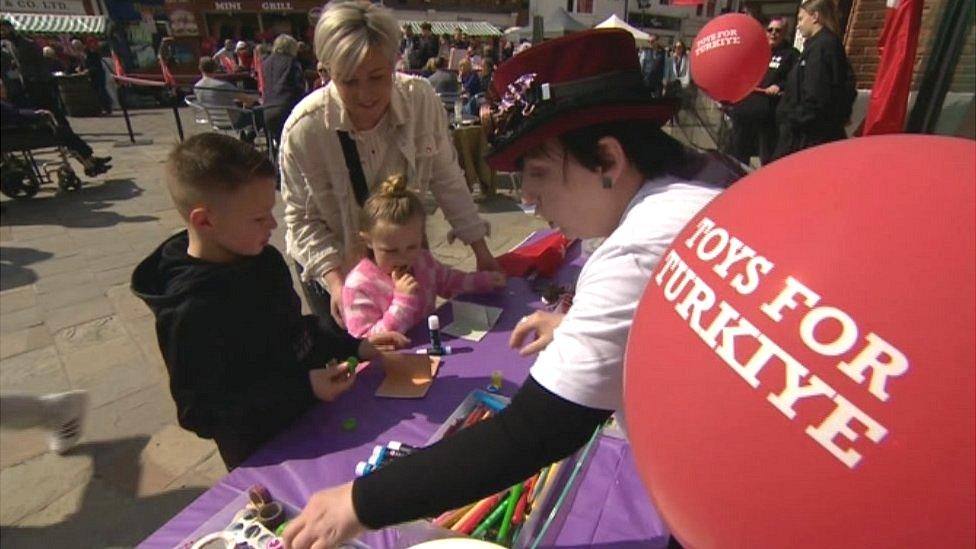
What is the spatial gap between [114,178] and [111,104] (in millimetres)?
7283

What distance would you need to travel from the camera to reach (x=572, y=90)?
32.4 inches

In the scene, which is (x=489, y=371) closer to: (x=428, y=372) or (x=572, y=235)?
(x=428, y=372)

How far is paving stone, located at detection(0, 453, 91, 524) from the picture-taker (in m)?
1.93

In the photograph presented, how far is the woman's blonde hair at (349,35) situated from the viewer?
1.50 m

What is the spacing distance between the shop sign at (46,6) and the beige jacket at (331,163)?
2184 centimetres

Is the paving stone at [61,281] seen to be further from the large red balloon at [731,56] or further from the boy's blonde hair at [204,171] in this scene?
the large red balloon at [731,56]

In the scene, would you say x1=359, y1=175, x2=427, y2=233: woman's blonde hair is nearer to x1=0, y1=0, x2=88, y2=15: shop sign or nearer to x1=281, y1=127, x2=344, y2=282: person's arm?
x1=281, y1=127, x2=344, y2=282: person's arm

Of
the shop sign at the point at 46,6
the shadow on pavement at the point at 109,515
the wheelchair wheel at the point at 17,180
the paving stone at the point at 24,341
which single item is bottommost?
the paving stone at the point at 24,341

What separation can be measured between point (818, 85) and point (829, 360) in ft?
12.7

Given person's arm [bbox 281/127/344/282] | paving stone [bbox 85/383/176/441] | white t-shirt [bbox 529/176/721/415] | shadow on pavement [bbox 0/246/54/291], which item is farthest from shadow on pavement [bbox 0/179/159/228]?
white t-shirt [bbox 529/176/721/415]

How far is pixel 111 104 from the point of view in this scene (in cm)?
1209

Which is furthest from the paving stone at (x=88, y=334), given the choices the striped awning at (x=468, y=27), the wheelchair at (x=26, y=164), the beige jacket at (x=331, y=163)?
the striped awning at (x=468, y=27)

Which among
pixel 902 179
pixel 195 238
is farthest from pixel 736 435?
pixel 195 238

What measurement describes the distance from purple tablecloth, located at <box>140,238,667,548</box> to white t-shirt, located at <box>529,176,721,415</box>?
41 centimetres
